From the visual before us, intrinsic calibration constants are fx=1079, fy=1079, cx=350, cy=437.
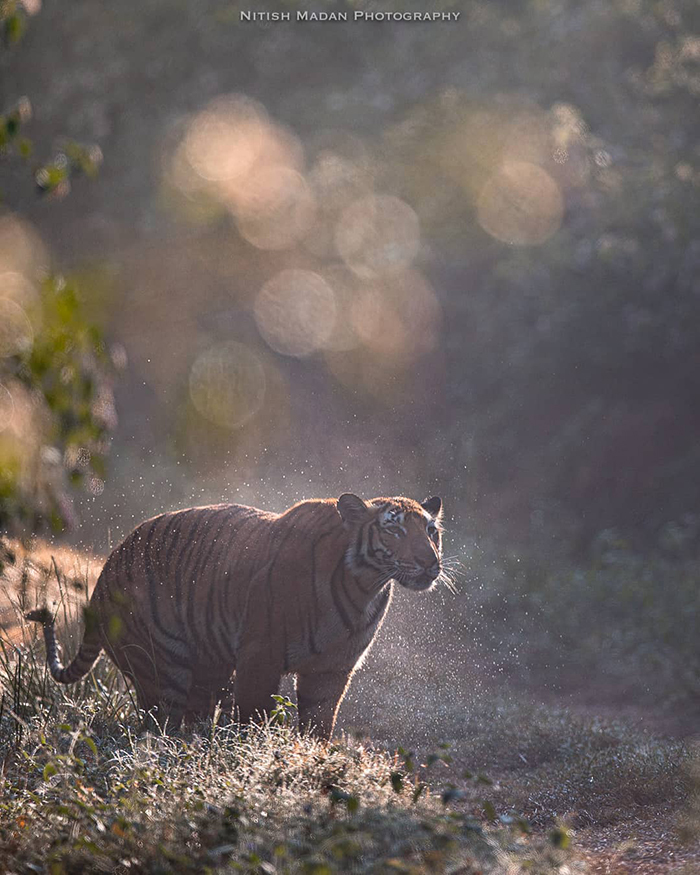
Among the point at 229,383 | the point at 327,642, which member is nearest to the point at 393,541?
the point at 327,642

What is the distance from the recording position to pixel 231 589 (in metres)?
5.51

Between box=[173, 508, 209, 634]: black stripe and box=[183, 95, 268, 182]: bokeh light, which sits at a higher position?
box=[183, 95, 268, 182]: bokeh light

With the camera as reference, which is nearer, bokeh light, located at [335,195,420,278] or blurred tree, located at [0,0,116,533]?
blurred tree, located at [0,0,116,533]

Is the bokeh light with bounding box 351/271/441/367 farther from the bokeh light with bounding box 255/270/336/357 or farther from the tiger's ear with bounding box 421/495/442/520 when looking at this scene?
the tiger's ear with bounding box 421/495/442/520

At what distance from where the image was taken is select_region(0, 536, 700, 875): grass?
129 inches

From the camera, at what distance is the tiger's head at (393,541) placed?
5.11 metres

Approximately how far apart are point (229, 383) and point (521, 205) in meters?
5.19

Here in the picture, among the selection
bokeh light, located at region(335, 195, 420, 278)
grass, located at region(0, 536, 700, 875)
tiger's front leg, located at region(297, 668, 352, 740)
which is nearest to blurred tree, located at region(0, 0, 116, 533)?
grass, located at region(0, 536, 700, 875)

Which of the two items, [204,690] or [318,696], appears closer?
[318,696]

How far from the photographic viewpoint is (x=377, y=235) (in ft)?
55.4

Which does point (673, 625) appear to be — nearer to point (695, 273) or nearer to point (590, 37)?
point (695, 273)

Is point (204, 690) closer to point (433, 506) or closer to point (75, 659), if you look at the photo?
point (75, 659)

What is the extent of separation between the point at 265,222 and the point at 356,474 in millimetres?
6733

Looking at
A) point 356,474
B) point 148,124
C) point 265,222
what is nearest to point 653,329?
point 356,474
